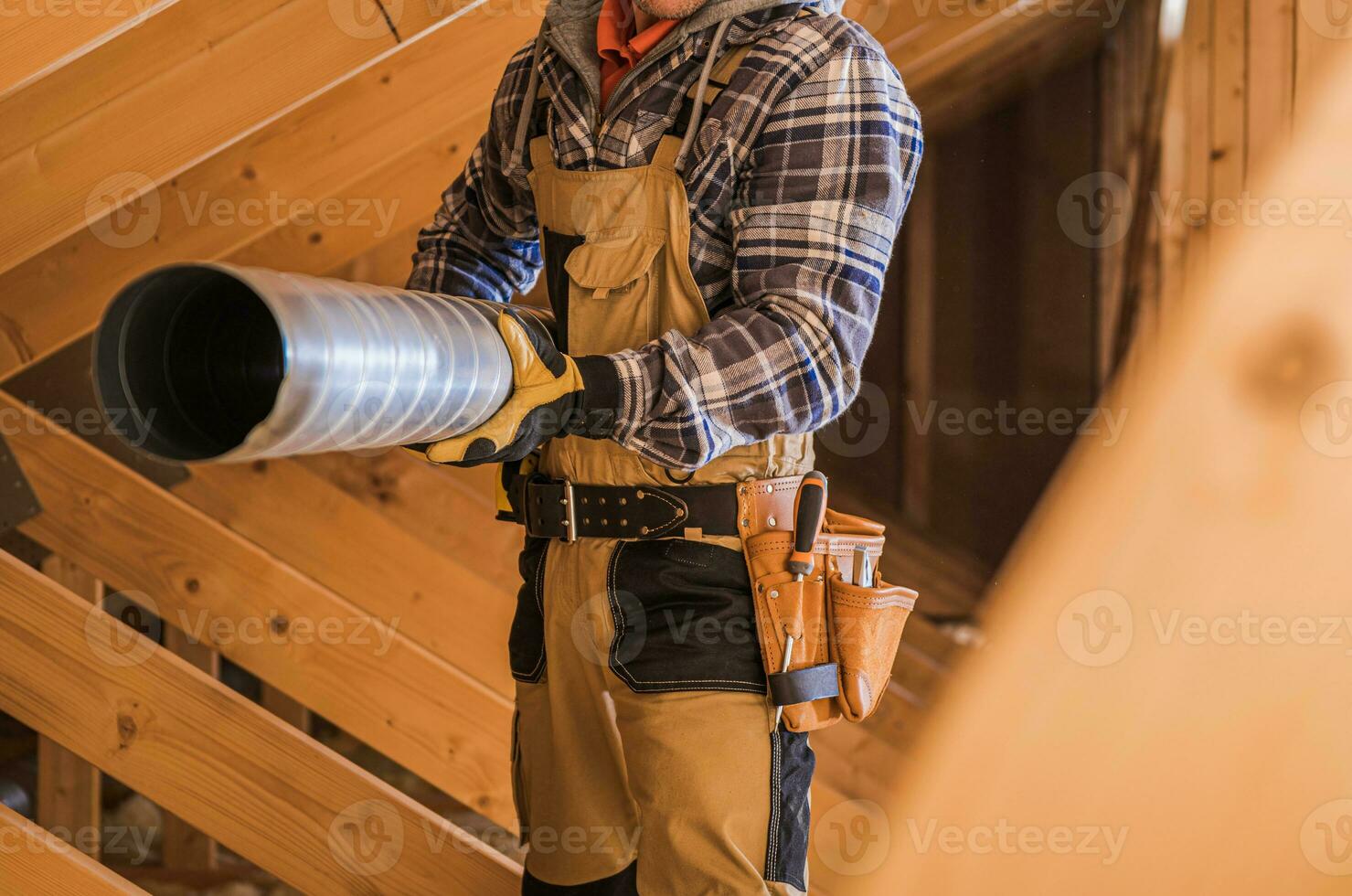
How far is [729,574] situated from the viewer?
3.70 feet

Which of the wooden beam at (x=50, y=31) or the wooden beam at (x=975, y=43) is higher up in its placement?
the wooden beam at (x=50, y=31)

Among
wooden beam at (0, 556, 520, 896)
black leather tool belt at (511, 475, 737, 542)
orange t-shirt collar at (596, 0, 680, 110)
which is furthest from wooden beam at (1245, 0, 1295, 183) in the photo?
wooden beam at (0, 556, 520, 896)

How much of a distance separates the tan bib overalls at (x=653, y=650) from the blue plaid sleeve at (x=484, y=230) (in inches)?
7.2

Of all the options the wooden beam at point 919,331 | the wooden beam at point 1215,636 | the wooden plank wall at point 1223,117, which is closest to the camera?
the wooden beam at point 1215,636

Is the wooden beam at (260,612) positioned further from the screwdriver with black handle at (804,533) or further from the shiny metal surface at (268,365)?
the shiny metal surface at (268,365)

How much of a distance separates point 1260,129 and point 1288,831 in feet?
4.83

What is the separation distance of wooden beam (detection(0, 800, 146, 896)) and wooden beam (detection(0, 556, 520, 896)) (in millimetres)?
259

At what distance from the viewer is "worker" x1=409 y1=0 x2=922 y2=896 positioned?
1024 millimetres

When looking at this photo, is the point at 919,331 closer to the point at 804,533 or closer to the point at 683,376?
the point at 804,533

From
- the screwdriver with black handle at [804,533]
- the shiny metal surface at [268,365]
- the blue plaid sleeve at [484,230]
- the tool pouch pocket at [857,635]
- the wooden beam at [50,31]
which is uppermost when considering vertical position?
the wooden beam at [50,31]

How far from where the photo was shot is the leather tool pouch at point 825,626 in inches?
43.8

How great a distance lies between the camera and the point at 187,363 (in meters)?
0.80

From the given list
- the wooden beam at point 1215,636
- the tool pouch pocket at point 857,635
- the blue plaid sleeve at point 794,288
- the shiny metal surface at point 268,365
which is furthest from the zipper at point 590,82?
the wooden beam at point 1215,636

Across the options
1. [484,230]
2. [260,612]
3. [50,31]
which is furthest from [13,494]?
[50,31]
